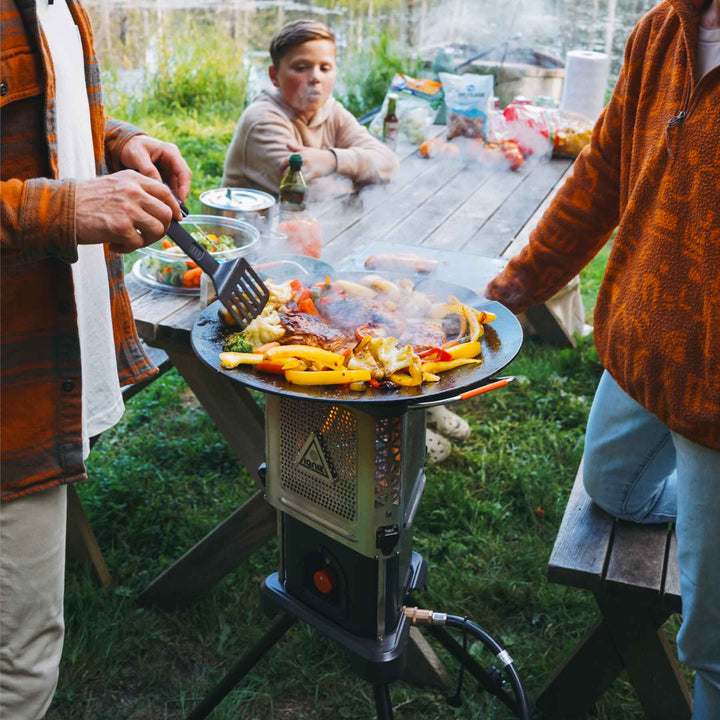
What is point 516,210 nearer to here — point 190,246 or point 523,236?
point 523,236

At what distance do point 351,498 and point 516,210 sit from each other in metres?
2.30

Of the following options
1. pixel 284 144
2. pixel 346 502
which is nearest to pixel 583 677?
pixel 346 502

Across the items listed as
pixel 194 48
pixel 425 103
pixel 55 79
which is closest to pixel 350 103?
pixel 194 48

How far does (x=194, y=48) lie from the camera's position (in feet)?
28.3

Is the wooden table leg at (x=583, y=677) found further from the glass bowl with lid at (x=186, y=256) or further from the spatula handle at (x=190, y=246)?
the glass bowl with lid at (x=186, y=256)

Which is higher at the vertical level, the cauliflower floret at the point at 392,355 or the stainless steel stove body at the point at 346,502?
the cauliflower floret at the point at 392,355

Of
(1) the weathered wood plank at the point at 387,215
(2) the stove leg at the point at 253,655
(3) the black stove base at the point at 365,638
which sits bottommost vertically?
(2) the stove leg at the point at 253,655

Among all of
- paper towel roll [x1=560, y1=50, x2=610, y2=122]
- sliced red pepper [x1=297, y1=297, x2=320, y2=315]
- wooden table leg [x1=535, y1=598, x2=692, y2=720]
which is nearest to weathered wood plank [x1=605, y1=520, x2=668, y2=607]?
wooden table leg [x1=535, y1=598, x2=692, y2=720]

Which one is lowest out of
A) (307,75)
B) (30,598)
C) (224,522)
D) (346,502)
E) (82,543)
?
(82,543)

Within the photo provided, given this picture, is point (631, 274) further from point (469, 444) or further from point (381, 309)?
point (469, 444)

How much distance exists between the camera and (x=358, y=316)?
195 cm

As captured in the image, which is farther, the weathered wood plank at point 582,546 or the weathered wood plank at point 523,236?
the weathered wood plank at point 523,236

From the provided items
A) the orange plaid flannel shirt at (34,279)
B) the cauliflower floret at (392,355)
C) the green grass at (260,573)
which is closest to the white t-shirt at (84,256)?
the orange plaid flannel shirt at (34,279)

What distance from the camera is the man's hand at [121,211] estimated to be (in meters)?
1.56
